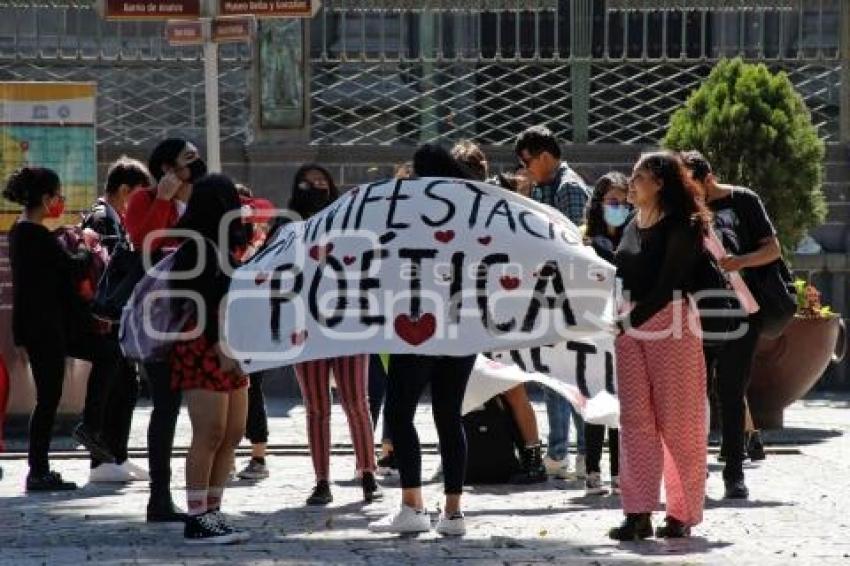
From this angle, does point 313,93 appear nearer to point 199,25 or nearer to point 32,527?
point 199,25

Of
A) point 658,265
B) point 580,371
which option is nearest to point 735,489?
point 580,371

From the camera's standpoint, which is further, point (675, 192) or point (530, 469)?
point (530, 469)

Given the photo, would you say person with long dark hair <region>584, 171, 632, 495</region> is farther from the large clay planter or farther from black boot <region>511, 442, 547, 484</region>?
the large clay planter

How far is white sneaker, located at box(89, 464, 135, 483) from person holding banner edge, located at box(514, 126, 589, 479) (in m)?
2.31

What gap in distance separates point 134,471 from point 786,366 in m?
4.68

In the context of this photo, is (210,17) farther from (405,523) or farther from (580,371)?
(405,523)

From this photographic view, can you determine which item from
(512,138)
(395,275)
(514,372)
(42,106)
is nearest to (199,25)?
(42,106)

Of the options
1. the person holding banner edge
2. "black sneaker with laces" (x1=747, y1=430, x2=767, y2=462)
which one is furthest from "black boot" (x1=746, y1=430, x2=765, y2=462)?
the person holding banner edge

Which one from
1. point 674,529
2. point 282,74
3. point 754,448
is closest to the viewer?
point 674,529

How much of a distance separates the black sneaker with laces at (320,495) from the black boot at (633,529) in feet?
6.56

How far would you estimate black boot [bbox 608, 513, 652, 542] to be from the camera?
10.6m

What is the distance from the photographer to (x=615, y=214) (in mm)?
12359

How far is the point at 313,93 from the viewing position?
64.3 ft

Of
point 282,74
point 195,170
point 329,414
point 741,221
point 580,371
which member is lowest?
point 329,414
